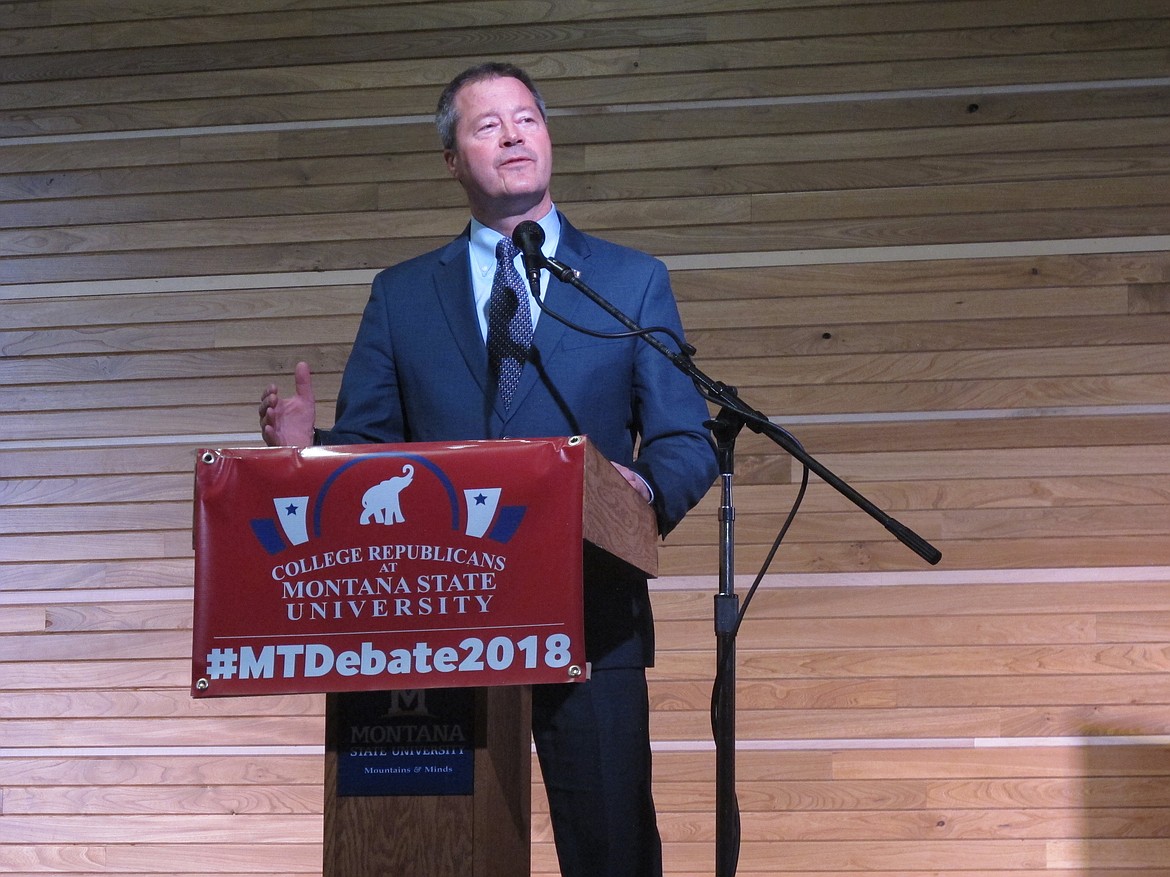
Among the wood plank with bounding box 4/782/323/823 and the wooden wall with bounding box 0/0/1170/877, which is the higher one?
the wooden wall with bounding box 0/0/1170/877

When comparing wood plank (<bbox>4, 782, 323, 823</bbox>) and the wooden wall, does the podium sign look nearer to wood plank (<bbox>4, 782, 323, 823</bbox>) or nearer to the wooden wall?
the wooden wall

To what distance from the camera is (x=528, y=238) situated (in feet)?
5.92

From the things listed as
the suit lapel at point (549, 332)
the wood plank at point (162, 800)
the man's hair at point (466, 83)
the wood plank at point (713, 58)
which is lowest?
the wood plank at point (162, 800)

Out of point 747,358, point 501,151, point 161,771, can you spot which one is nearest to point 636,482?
point 501,151

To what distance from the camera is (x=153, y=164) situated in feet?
12.1

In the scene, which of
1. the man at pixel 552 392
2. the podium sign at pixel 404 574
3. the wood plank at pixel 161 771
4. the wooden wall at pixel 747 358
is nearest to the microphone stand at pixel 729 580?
the man at pixel 552 392

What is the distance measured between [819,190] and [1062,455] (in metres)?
0.93

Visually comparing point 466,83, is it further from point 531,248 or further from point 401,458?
point 401,458

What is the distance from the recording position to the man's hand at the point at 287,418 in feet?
5.83

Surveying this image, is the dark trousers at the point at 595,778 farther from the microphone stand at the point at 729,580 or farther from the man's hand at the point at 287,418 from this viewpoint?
the man's hand at the point at 287,418

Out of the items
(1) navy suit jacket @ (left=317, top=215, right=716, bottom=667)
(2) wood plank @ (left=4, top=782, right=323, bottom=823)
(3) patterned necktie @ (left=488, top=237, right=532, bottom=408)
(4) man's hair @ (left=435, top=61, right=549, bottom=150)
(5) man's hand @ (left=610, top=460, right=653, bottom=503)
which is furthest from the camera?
(2) wood plank @ (left=4, top=782, right=323, bottom=823)

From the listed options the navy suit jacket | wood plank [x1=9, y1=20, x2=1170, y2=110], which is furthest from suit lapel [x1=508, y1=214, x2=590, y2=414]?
wood plank [x1=9, y1=20, x2=1170, y2=110]

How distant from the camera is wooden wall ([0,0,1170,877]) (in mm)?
3260

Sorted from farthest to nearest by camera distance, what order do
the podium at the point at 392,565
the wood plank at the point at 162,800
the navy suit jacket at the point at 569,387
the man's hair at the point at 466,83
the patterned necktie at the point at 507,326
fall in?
the wood plank at the point at 162,800
the man's hair at the point at 466,83
the patterned necktie at the point at 507,326
the navy suit jacket at the point at 569,387
the podium at the point at 392,565
